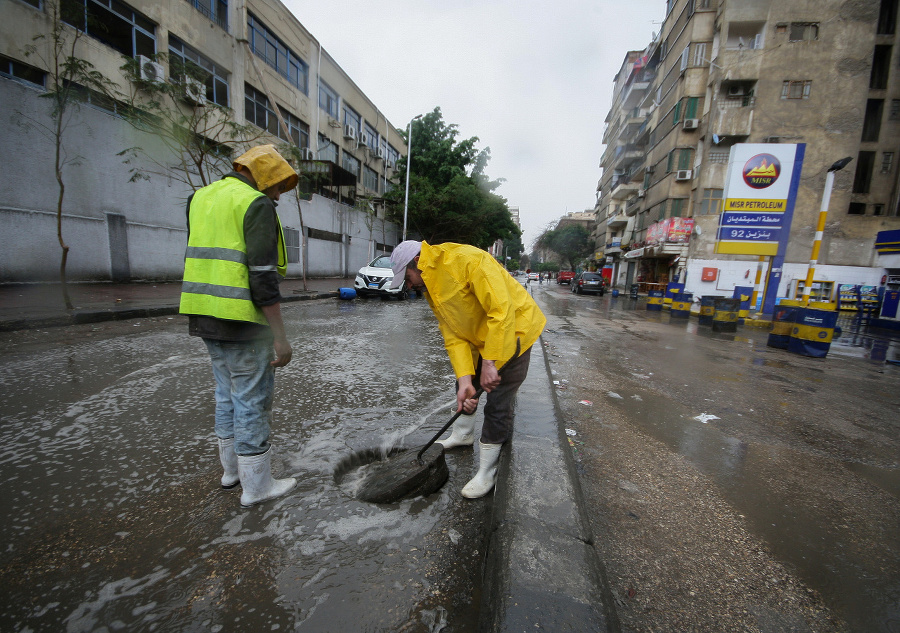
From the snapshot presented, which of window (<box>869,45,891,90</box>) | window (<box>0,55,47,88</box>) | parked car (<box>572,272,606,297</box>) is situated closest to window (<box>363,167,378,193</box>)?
parked car (<box>572,272,606,297</box>)

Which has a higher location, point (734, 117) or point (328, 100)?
point (734, 117)

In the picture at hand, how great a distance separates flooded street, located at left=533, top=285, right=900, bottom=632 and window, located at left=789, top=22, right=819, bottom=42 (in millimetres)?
27769

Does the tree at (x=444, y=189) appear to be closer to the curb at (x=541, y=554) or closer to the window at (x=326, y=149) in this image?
the window at (x=326, y=149)

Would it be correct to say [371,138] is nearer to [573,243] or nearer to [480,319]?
[480,319]

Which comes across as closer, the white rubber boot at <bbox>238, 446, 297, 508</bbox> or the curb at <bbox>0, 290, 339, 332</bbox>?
the white rubber boot at <bbox>238, 446, 297, 508</bbox>

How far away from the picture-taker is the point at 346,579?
5.20 ft

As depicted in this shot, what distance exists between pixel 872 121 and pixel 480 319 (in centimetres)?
3557

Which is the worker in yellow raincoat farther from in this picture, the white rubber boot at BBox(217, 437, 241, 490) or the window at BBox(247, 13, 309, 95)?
the window at BBox(247, 13, 309, 95)

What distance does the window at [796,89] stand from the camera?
72.8ft

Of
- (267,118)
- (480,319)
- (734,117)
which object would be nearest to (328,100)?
(267,118)

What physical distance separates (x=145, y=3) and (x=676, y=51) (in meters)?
30.5

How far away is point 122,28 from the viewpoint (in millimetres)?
11070

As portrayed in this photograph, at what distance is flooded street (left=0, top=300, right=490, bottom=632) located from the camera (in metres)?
1.43

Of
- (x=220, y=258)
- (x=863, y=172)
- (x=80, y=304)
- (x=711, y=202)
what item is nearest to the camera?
(x=220, y=258)
